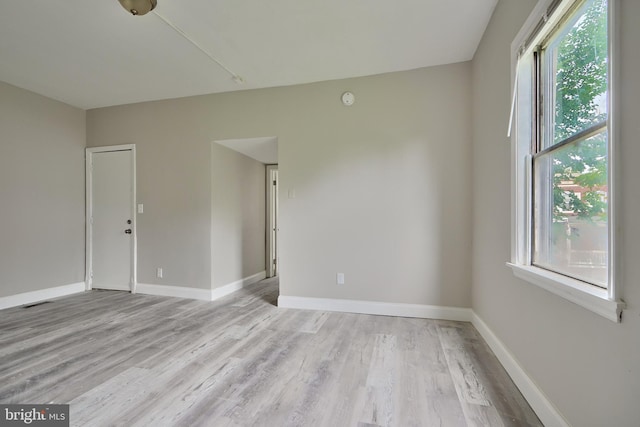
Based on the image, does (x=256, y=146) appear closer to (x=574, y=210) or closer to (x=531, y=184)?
(x=531, y=184)

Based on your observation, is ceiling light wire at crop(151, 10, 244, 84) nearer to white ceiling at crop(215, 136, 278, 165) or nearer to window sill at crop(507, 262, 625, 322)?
white ceiling at crop(215, 136, 278, 165)

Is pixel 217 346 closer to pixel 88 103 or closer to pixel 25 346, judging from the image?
pixel 25 346

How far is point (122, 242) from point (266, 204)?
2216mm

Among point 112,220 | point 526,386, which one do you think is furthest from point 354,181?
point 112,220

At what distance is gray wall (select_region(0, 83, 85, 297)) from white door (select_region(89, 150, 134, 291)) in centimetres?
20

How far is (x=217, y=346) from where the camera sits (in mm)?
2340

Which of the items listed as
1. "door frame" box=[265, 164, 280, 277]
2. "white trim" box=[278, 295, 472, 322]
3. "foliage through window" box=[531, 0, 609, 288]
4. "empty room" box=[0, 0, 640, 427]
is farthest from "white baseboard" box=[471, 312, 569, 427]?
"door frame" box=[265, 164, 280, 277]

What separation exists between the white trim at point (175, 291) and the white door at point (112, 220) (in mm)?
265

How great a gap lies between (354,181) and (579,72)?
203cm

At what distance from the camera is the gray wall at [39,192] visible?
3.36m

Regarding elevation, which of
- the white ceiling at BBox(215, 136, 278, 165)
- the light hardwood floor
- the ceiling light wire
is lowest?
the light hardwood floor

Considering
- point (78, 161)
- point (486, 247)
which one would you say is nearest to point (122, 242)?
point (78, 161)

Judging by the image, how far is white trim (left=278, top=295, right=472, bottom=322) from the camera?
2896 millimetres

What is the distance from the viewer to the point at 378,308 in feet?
10.1
